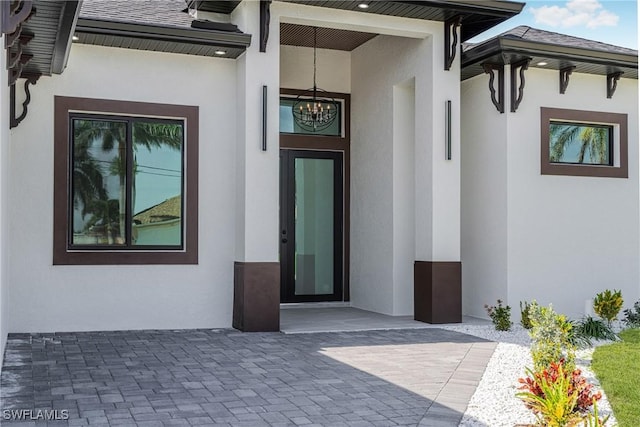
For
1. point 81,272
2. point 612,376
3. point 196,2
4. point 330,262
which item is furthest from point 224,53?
point 612,376

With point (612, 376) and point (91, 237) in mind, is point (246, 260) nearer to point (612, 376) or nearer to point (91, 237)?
point (91, 237)

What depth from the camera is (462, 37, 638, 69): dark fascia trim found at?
27.9 feet

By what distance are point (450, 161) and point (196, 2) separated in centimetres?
362

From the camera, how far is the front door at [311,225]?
419 inches

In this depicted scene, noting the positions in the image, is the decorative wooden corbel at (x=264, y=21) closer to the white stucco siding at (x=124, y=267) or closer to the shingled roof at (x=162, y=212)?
the white stucco siding at (x=124, y=267)

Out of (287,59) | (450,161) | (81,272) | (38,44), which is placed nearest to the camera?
(38,44)

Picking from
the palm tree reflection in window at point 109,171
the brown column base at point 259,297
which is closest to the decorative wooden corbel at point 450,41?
the brown column base at point 259,297

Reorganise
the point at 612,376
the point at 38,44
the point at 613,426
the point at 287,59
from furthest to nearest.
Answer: the point at 287,59 → the point at 38,44 → the point at 612,376 → the point at 613,426

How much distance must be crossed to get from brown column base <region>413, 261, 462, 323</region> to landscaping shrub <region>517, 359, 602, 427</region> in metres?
3.96

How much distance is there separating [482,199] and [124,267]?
4.71 m

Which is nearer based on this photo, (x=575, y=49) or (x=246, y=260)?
(x=246, y=260)

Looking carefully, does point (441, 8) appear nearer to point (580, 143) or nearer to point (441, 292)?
point (580, 143)

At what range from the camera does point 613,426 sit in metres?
4.38

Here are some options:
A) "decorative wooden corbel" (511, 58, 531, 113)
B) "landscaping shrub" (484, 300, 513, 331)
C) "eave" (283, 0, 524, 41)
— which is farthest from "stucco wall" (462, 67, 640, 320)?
"eave" (283, 0, 524, 41)
